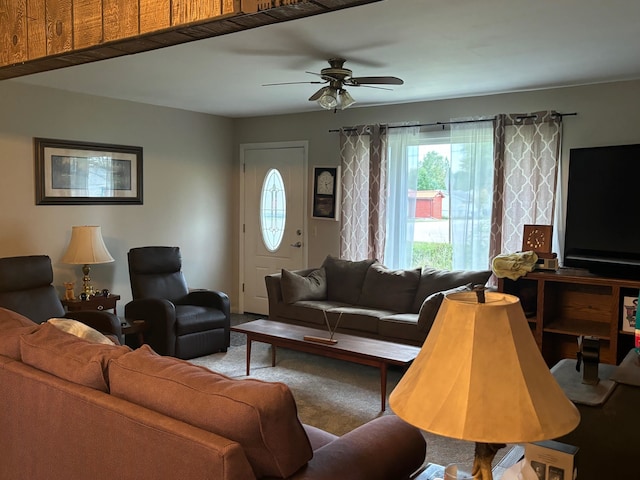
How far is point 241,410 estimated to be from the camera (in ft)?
5.17

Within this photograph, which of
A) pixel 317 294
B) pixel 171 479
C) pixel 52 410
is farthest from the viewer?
pixel 317 294

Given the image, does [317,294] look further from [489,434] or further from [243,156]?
[489,434]

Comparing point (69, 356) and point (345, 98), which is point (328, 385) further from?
point (69, 356)

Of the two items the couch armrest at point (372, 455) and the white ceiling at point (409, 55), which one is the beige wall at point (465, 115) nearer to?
the white ceiling at point (409, 55)

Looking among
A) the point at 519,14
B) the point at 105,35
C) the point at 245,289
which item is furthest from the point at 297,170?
the point at 105,35

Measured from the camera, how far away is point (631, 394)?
1.69 metres

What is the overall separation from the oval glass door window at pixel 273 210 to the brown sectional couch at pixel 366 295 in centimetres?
119

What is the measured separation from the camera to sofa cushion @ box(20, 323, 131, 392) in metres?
1.94

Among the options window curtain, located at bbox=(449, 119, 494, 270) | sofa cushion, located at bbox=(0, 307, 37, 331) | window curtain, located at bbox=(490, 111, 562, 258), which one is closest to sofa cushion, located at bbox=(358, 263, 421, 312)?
window curtain, located at bbox=(449, 119, 494, 270)

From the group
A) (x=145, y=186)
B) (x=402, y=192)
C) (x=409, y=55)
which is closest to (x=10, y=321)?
(x=409, y=55)

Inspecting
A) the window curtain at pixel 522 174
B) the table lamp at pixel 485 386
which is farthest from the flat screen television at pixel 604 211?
the table lamp at pixel 485 386

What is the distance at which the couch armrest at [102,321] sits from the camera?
4133mm

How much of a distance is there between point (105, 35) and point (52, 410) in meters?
1.37

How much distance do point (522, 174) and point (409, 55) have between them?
1.79m
